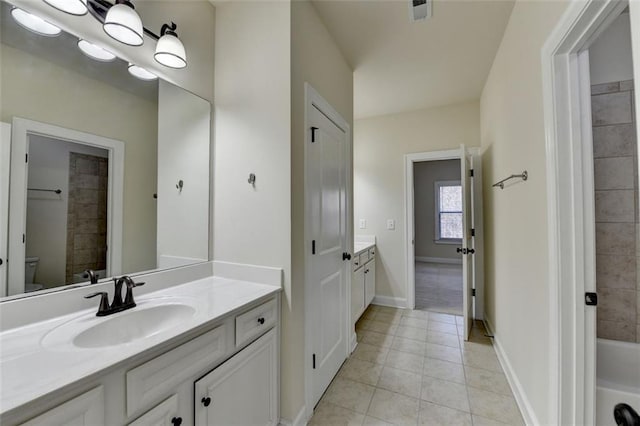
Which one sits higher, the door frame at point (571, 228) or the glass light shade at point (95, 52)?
the glass light shade at point (95, 52)

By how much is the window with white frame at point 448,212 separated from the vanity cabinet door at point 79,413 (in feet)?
22.9

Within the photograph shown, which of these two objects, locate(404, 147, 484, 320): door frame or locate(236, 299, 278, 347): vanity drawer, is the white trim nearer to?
locate(236, 299, 278, 347): vanity drawer

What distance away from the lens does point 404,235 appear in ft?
11.5

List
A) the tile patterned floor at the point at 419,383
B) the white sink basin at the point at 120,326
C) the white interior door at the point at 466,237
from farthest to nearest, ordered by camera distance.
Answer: the white interior door at the point at 466,237
the tile patterned floor at the point at 419,383
the white sink basin at the point at 120,326

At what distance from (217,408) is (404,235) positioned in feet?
9.60

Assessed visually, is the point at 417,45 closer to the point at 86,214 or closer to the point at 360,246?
the point at 360,246

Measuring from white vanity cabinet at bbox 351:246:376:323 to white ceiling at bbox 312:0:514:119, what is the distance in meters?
1.91

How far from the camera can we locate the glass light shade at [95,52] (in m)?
1.21

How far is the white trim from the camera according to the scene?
1.49 metres

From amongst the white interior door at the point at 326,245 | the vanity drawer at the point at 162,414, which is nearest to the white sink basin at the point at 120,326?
the vanity drawer at the point at 162,414

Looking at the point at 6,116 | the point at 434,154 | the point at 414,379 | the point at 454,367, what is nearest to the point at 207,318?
the point at 6,116

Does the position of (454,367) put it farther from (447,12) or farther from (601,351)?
(447,12)

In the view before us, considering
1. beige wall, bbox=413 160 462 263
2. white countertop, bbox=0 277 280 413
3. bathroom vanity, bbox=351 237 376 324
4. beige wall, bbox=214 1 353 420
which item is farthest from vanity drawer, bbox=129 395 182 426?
beige wall, bbox=413 160 462 263

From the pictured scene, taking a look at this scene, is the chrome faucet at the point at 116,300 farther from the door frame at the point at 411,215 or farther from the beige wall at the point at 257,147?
the door frame at the point at 411,215
